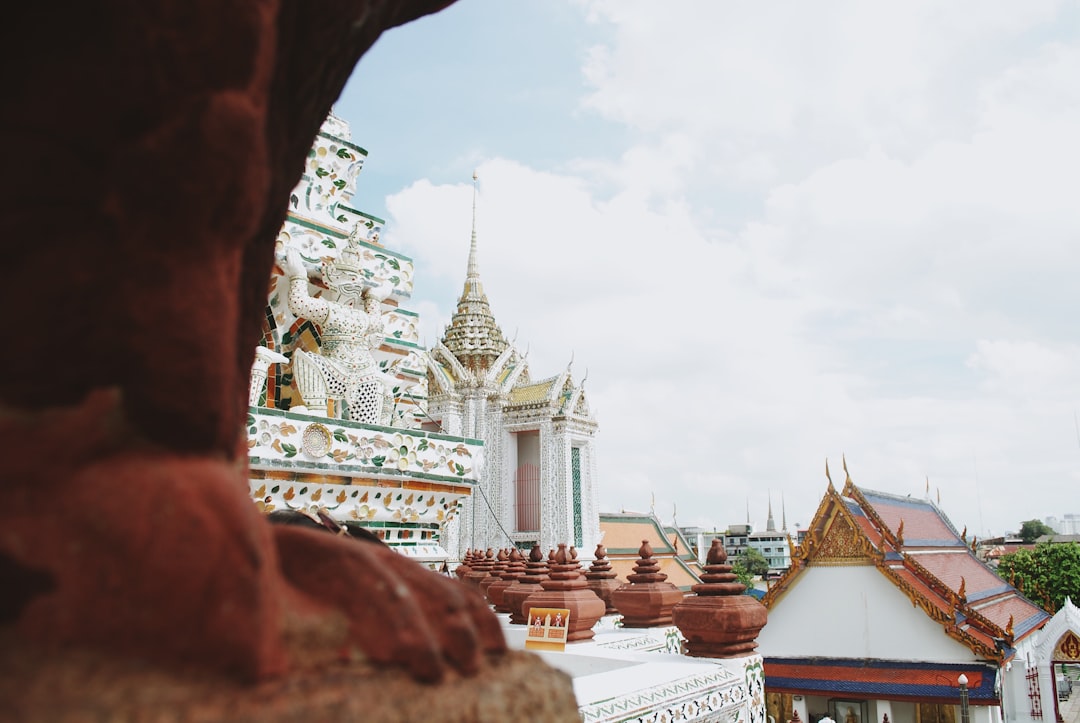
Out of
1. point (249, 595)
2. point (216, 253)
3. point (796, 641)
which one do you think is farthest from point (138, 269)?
point (796, 641)

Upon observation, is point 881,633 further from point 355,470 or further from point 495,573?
point 355,470

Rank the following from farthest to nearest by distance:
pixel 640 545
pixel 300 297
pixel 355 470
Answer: pixel 640 545
pixel 300 297
pixel 355 470

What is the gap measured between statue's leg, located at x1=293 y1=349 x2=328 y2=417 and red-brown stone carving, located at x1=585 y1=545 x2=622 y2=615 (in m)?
2.78

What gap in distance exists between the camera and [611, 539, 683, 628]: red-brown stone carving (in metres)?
5.62

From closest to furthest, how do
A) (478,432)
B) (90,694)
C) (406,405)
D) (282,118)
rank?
(90,694) → (282,118) → (406,405) → (478,432)

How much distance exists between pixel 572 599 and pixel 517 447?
1413 centimetres

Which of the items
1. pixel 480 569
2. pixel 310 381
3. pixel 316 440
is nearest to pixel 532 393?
pixel 480 569

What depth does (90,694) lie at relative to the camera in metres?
0.65

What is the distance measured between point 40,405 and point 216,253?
0.73ft

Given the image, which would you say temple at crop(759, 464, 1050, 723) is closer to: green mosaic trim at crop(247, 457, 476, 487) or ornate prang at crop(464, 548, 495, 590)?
ornate prang at crop(464, 548, 495, 590)

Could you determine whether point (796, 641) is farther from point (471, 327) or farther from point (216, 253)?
point (471, 327)

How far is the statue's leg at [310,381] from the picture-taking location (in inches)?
234

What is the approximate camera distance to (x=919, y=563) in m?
9.09

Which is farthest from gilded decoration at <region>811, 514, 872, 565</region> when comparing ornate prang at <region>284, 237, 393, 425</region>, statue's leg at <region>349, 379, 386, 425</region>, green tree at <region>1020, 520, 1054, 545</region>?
green tree at <region>1020, 520, 1054, 545</region>
